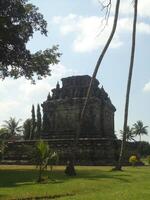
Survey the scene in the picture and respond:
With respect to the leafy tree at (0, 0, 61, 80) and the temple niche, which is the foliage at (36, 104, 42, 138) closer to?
the temple niche

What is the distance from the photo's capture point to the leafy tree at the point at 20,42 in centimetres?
2793

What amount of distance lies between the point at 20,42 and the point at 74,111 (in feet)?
65.1

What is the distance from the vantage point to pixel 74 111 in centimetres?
4788

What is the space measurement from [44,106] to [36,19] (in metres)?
20.2

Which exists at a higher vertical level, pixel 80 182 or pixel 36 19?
pixel 36 19

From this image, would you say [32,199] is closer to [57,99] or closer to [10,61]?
[10,61]

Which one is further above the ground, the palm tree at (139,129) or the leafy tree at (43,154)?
the palm tree at (139,129)

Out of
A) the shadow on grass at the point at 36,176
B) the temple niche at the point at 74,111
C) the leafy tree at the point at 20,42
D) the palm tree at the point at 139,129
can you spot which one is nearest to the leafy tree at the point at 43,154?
the shadow on grass at the point at 36,176

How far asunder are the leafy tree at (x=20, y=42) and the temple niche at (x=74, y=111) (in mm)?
14704

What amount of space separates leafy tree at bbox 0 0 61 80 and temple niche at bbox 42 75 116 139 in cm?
1470

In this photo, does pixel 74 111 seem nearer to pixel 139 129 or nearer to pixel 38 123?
pixel 38 123

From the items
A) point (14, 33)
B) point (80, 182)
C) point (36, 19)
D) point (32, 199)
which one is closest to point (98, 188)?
point (80, 182)

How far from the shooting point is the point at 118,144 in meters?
38.1

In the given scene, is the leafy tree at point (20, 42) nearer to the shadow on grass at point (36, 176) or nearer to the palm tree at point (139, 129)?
the shadow on grass at point (36, 176)
